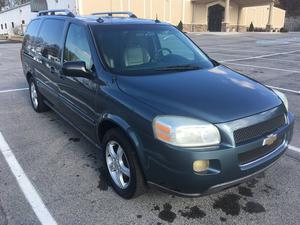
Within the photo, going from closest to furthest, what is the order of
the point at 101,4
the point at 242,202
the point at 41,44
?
the point at 242,202, the point at 41,44, the point at 101,4

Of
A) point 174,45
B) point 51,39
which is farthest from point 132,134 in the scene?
point 51,39

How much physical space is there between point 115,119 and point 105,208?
903 mm

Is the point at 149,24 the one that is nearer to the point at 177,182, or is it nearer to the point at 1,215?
the point at 177,182

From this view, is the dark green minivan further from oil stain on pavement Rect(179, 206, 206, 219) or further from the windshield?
oil stain on pavement Rect(179, 206, 206, 219)

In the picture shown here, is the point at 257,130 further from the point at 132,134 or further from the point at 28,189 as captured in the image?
the point at 28,189

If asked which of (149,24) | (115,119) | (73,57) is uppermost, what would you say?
(149,24)

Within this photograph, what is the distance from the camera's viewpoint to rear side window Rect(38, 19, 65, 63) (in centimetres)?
445

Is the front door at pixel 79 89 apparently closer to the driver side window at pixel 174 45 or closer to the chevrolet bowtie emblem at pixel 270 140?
the driver side window at pixel 174 45

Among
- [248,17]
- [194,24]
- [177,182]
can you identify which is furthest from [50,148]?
[248,17]

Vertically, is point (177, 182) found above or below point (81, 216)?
above

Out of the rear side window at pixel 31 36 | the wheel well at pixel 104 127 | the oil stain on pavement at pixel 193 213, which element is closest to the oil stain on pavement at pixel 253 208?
the oil stain on pavement at pixel 193 213

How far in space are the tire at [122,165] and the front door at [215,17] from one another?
49933 mm

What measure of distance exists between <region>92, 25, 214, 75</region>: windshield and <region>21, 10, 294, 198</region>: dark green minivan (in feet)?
0.04

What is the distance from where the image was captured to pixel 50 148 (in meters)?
4.50
